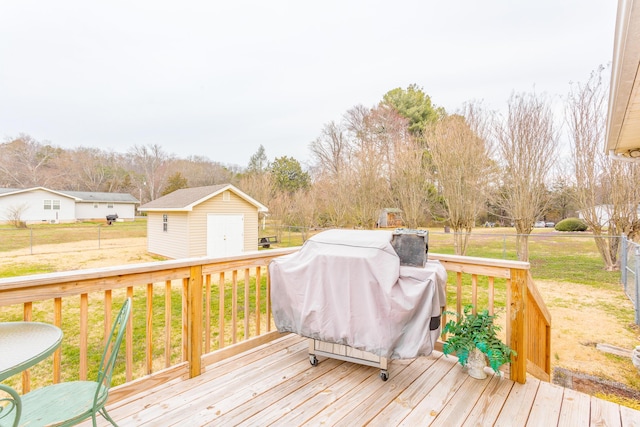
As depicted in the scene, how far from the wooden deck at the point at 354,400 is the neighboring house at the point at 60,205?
925 inches

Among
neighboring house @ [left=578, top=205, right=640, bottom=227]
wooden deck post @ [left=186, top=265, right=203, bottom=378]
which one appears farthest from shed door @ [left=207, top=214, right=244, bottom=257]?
neighboring house @ [left=578, top=205, right=640, bottom=227]

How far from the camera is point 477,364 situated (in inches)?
89.9

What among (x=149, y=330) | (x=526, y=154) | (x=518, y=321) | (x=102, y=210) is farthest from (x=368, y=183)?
(x=102, y=210)

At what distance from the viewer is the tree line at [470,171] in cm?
784

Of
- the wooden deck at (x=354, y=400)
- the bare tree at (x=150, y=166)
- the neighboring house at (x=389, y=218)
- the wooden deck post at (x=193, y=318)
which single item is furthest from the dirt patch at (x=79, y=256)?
the bare tree at (x=150, y=166)

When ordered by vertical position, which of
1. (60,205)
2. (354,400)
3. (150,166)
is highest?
(150,166)

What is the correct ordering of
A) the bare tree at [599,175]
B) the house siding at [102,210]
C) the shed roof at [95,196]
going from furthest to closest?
1. the house siding at [102,210]
2. the shed roof at [95,196]
3. the bare tree at [599,175]

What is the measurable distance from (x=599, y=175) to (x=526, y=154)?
1932mm

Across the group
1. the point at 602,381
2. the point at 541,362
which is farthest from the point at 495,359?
the point at 602,381

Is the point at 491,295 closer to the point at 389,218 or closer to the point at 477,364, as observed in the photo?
the point at 477,364

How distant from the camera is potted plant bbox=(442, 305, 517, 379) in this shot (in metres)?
2.18

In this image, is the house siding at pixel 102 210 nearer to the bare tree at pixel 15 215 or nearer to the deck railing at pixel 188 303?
the bare tree at pixel 15 215

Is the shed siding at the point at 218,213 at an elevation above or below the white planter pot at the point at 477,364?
above

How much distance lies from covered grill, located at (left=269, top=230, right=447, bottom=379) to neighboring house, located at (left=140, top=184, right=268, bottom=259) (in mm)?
9320
